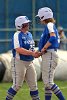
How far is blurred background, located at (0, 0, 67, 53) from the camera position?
72.0 ft

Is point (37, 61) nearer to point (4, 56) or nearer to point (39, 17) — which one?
point (4, 56)

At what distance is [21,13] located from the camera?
22.3m

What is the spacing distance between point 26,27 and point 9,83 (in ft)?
17.5

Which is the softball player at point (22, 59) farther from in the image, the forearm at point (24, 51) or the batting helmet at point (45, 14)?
the batting helmet at point (45, 14)

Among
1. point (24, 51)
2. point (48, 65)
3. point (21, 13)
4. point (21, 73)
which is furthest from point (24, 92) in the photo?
point (21, 13)

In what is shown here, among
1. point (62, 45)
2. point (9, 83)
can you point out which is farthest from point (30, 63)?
point (62, 45)

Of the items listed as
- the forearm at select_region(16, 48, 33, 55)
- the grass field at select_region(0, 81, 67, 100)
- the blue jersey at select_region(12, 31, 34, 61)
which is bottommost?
the grass field at select_region(0, 81, 67, 100)

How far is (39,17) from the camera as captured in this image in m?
9.51

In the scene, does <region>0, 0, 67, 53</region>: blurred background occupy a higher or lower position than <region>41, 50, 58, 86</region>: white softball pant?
higher

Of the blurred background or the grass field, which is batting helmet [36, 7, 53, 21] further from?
the blurred background

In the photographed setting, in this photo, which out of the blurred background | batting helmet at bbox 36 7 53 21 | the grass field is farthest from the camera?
the blurred background

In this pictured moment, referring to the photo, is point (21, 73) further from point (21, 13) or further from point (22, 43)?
point (21, 13)

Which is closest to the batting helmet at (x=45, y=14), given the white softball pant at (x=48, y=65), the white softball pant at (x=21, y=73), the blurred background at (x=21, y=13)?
the white softball pant at (x=48, y=65)

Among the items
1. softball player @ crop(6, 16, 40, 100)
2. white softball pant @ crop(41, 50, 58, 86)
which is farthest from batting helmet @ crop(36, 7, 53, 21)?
white softball pant @ crop(41, 50, 58, 86)
